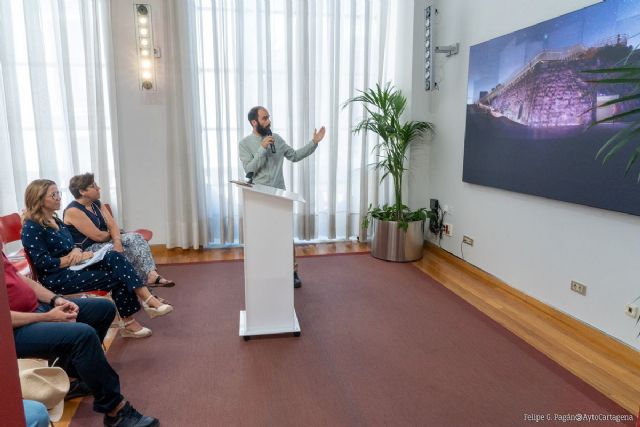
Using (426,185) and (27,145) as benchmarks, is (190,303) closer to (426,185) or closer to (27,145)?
(27,145)

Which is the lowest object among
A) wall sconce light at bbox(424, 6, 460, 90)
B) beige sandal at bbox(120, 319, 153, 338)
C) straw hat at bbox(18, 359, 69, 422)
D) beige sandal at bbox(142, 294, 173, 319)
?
beige sandal at bbox(120, 319, 153, 338)

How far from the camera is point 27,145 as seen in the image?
4.29 metres

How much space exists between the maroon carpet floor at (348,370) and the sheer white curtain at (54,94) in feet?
6.50

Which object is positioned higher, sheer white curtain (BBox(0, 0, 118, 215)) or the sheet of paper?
sheer white curtain (BBox(0, 0, 118, 215))

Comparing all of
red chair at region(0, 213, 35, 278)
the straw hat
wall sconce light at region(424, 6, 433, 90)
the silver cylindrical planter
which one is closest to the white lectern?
the straw hat

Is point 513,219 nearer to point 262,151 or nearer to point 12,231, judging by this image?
point 262,151

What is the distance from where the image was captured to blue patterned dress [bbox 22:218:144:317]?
2391 millimetres

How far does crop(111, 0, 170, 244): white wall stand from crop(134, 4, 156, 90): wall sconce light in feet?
0.16

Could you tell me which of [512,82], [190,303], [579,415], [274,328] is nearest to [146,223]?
[190,303]

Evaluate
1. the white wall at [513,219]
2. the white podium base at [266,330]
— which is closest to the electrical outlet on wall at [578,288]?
the white wall at [513,219]

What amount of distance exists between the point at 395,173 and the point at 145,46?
2894 millimetres

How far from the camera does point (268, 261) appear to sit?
8.89 feet

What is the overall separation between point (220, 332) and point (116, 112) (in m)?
2.74

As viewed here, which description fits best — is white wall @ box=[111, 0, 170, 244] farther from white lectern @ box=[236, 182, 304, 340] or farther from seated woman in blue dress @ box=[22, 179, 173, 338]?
white lectern @ box=[236, 182, 304, 340]
